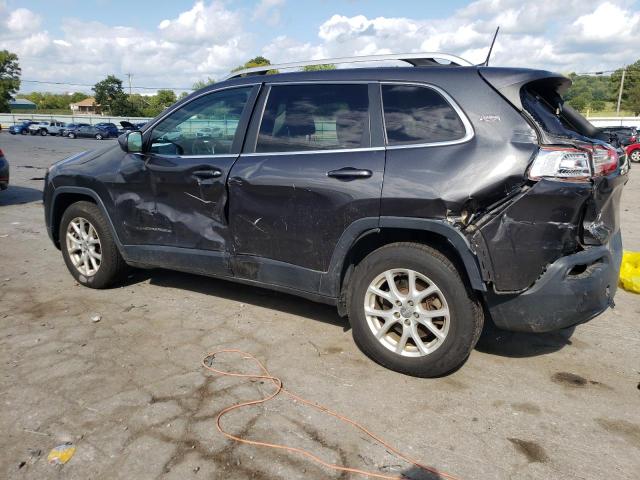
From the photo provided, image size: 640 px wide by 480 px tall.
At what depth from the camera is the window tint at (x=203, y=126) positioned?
A: 4027mm

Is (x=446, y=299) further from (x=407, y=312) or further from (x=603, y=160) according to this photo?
(x=603, y=160)

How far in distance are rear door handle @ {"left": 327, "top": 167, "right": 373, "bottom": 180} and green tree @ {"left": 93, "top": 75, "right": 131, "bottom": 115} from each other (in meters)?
88.2

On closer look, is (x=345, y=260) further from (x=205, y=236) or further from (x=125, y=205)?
(x=125, y=205)

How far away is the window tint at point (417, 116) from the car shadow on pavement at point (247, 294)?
65.9 inches

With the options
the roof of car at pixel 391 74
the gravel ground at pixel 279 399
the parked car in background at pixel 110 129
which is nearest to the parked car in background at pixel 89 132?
the parked car in background at pixel 110 129

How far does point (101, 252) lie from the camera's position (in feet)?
15.7

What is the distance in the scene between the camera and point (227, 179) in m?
3.87

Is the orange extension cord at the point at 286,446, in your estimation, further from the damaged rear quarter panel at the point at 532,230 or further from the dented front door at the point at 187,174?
the damaged rear quarter panel at the point at 532,230

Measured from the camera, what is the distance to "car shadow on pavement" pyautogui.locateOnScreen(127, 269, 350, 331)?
4.46 metres

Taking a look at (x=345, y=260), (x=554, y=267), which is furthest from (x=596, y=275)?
(x=345, y=260)

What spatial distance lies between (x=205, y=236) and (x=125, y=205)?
0.93 meters

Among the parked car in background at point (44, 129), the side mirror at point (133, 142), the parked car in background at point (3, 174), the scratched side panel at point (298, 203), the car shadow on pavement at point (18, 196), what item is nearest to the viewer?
the scratched side panel at point (298, 203)

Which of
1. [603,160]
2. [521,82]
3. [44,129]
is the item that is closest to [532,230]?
[603,160]

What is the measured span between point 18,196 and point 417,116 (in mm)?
10015
